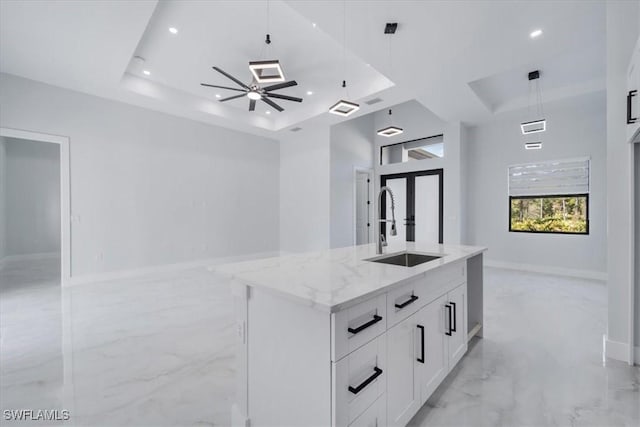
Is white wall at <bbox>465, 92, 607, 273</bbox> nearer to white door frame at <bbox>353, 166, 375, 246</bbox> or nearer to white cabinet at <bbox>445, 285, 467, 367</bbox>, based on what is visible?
white door frame at <bbox>353, 166, 375, 246</bbox>

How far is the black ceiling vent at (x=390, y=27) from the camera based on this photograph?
3000 millimetres

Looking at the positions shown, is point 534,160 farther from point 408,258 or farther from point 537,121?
point 408,258

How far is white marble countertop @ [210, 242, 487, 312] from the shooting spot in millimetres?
1155

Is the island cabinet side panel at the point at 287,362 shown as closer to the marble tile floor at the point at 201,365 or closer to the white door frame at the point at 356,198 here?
the marble tile floor at the point at 201,365

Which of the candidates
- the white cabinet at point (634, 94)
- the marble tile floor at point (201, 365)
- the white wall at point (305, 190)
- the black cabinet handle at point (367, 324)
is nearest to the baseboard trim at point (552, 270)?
the marble tile floor at point (201, 365)

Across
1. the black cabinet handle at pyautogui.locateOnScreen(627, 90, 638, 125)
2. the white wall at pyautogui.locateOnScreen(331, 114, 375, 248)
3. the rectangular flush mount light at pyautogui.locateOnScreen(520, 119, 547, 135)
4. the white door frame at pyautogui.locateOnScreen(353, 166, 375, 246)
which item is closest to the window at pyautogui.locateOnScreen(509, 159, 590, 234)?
the rectangular flush mount light at pyautogui.locateOnScreen(520, 119, 547, 135)

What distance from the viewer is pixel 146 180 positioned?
554 cm

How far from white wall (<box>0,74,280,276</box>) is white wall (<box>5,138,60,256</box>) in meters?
4.35

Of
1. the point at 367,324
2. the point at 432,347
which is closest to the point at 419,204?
the point at 432,347

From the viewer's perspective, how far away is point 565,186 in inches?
215

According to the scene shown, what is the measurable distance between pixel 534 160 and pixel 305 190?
16.2 ft

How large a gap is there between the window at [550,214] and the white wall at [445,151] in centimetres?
113

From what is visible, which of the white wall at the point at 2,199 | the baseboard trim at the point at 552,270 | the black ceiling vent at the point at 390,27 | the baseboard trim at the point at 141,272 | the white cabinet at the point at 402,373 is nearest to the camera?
the white cabinet at the point at 402,373

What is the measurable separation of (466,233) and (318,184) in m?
3.57
